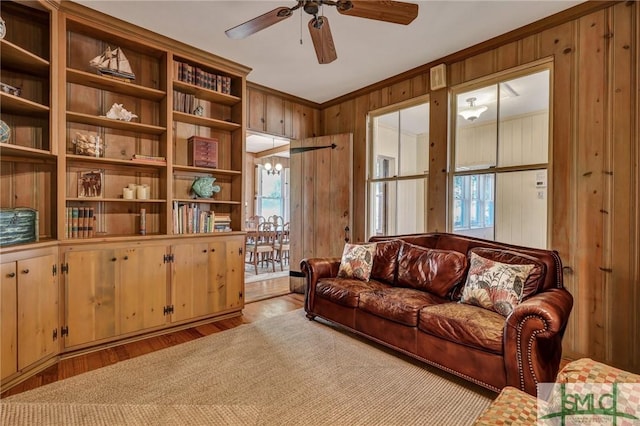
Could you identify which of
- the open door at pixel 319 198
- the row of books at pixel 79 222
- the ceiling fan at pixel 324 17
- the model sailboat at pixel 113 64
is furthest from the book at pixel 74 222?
the open door at pixel 319 198

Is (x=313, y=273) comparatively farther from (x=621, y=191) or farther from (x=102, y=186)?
(x=621, y=191)

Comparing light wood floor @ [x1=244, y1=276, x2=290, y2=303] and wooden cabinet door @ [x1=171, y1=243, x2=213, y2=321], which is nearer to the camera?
wooden cabinet door @ [x1=171, y1=243, x2=213, y2=321]

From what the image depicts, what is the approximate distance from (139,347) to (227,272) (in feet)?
3.39

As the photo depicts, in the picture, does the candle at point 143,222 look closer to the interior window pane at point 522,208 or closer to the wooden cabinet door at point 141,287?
the wooden cabinet door at point 141,287

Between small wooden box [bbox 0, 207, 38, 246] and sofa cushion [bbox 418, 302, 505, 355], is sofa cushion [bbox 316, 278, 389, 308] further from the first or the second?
small wooden box [bbox 0, 207, 38, 246]

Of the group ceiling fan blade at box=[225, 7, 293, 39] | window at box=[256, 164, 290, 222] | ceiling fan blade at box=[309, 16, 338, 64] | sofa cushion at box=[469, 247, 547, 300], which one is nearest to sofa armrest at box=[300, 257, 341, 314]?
sofa cushion at box=[469, 247, 547, 300]

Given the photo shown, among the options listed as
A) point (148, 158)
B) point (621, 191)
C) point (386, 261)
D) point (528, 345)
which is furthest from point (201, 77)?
point (621, 191)

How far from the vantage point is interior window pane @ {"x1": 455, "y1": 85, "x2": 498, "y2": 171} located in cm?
310

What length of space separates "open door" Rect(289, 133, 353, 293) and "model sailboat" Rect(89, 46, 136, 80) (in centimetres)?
228

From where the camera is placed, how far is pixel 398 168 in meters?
3.97

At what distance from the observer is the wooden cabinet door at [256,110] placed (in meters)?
4.05

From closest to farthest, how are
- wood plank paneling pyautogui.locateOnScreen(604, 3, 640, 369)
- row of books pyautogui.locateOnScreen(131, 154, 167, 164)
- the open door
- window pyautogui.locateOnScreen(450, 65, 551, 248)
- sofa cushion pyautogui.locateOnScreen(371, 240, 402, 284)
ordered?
wood plank paneling pyautogui.locateOnScreen(604, 3, 640, 369) → window pyautogui.locateOnScreen(450, 65, 551, 248) → row of books pyautogui.locateOnScreen(131, 154, 167, 164) → sofa cushion pyautogui.locateOnScreen(371, 240, 402, 284) → the open door

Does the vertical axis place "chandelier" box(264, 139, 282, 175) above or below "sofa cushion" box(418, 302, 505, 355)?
above

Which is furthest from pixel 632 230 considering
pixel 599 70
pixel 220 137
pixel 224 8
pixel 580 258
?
pixel 220 137
